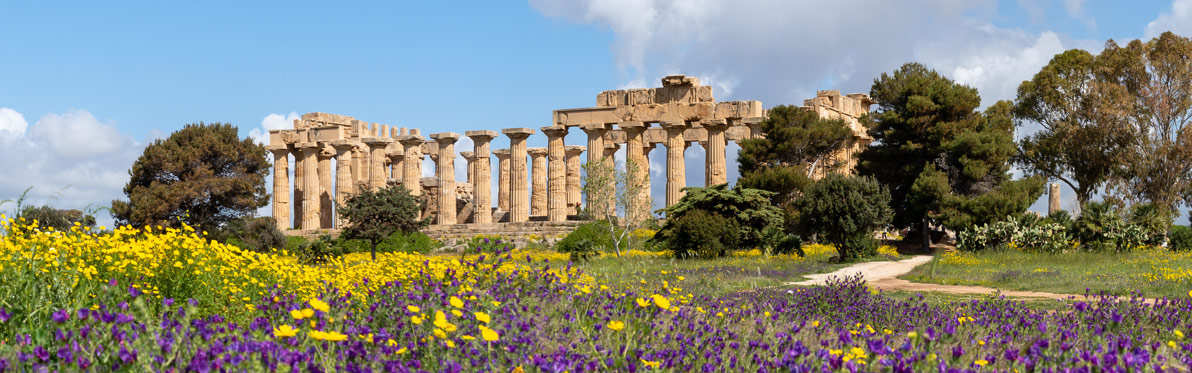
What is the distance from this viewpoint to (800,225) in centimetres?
3125

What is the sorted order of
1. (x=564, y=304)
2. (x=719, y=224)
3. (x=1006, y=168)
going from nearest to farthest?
(x=564, y=304) → (x=719, y=224) → (x=1006, y=168)

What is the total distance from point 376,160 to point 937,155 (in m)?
28.1

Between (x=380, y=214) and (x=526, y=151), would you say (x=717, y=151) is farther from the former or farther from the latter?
(x=380, y=214)

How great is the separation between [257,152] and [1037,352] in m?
A: 52.9

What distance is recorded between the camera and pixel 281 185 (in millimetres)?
55656

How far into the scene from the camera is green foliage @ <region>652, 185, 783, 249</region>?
30.6 meters

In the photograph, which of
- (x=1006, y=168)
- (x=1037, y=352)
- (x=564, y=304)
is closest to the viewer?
(x=1037, y=352)

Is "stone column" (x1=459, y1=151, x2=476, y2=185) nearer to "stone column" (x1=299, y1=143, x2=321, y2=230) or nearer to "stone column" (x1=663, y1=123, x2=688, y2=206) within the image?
"stone column" (x1=299, y1=143, x2=321, y2=230)

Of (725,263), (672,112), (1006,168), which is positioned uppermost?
(672,112)

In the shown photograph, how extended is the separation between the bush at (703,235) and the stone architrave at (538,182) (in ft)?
74.8

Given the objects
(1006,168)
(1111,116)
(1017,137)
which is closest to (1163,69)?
(1111,116)

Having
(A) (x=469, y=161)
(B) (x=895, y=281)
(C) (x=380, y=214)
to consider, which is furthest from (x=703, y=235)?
(A) (x=469, y=161)

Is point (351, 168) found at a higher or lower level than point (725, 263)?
higher

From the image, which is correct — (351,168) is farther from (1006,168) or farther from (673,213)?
(1006,168)
